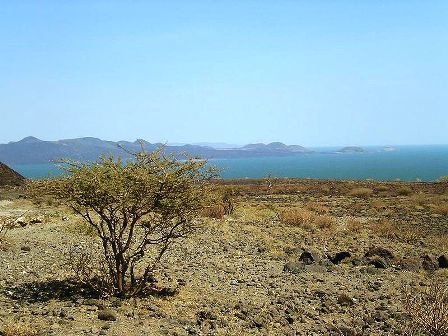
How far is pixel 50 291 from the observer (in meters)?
11.3

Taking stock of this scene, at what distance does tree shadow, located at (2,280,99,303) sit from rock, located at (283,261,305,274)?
6837 mm

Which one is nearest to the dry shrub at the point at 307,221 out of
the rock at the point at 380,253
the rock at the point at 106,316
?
the rock at the point at 380,253

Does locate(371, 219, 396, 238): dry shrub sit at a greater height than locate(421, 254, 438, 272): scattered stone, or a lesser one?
lesser

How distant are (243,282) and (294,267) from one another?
8.74 ft

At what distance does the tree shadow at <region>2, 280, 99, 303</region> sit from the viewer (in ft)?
35.0

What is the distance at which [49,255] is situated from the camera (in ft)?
52.2

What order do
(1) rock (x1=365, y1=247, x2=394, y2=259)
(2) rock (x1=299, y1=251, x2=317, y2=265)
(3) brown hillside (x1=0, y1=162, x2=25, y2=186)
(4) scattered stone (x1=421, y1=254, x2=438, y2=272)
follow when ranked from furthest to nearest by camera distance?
(3) brown hillside (x1=0, y1=162, x2=25, y2=186), (1) rock (x1=365, y1=247, x2=394, y2=259), (2) rock (x1=299, y1=251, x2=317, y2=265), (4) scattered stone (x1=421, y1=254, x2=438, y2=272)

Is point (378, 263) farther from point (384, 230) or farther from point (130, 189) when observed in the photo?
point (130, 189)

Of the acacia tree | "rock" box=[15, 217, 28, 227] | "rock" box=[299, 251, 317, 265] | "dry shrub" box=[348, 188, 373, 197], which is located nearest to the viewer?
the acacia tree

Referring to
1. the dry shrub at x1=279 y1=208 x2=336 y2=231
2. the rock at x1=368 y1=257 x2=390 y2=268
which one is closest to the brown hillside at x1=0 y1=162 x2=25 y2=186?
the dry shrub at x1=279 y1=208 x2=336 y2=231

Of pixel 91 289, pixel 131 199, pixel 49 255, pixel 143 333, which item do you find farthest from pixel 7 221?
pixel 143 333

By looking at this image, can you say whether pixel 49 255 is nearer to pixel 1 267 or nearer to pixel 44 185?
pixel 1 267

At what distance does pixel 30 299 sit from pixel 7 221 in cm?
1365

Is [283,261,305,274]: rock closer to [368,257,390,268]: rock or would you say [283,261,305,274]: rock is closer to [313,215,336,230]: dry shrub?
[368,257,390,268]: rock
